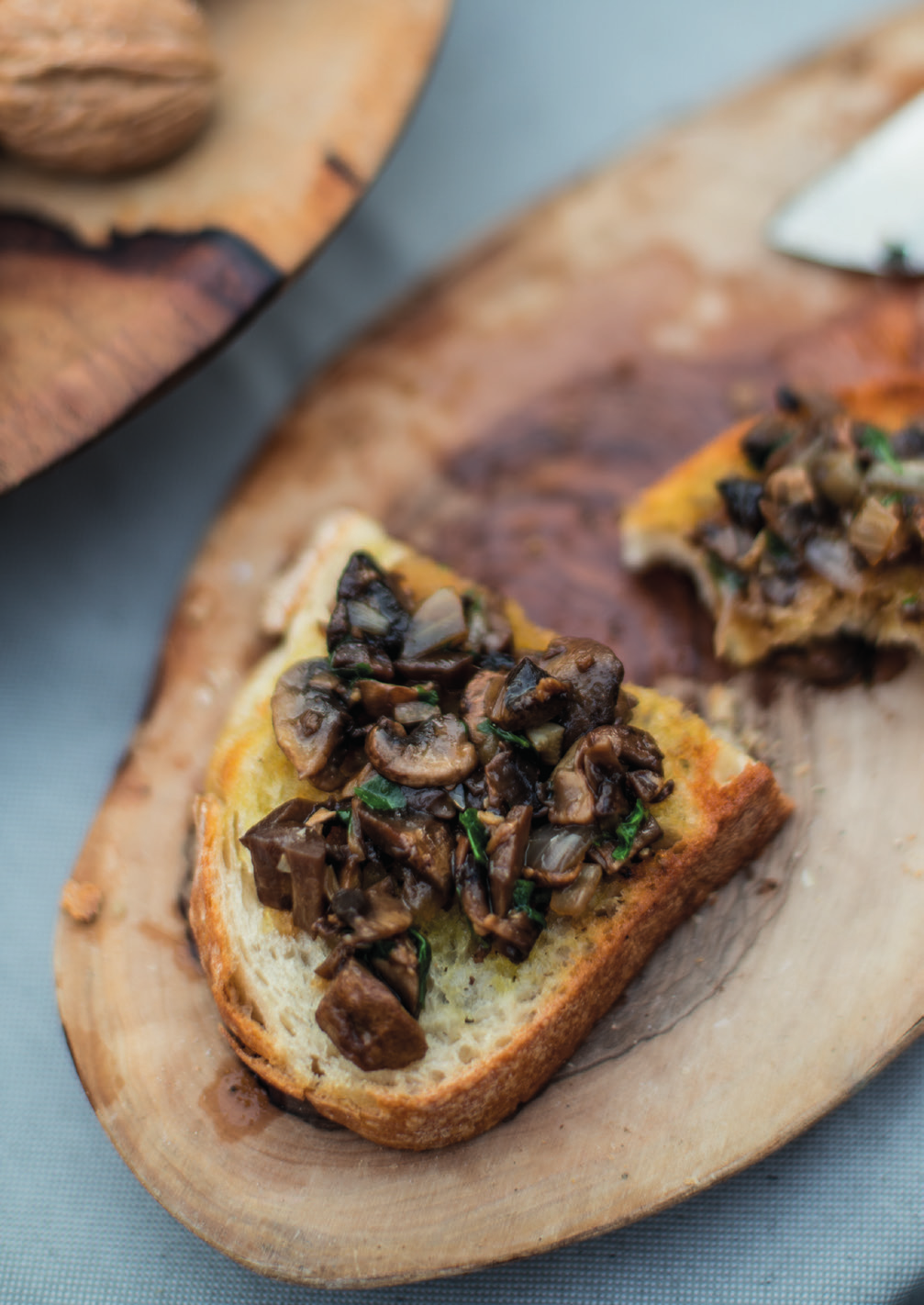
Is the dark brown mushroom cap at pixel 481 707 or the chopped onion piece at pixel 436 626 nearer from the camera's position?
the dark brown mushroom cap at pixel 481 707

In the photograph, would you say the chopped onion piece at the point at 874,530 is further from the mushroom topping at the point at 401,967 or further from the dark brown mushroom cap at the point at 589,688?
the mushroom topping at the point at 401,967

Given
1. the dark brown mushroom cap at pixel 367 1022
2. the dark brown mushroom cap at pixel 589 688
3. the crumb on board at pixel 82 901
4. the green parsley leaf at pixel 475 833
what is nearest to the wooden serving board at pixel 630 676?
the crumb on board at pixel 82 901

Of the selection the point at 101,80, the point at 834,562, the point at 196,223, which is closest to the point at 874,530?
the point at 834,562

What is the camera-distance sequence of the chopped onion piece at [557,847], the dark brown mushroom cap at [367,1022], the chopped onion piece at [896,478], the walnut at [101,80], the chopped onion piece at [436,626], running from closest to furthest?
the dark brown mushroom cap at [367,1022] → the chopped onion piece at [557,847] → the chopped onion piece at [436,626] → the chopped onion piece at [896,478] → the walnut at [101,80]

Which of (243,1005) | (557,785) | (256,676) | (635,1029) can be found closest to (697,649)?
(557,785)

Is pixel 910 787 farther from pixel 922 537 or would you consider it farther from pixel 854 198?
pixel 854 198

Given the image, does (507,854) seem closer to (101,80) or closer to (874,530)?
(874,530)

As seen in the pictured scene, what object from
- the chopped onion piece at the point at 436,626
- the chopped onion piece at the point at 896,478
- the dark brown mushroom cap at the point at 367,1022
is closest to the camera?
the dark brown mushroom cap at the point at 367,1022

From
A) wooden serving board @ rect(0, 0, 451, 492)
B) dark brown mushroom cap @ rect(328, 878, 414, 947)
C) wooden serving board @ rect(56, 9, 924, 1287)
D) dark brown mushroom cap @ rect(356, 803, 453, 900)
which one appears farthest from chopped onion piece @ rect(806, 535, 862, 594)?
wooden serving board @ rect(0, 0, 451, 492)
